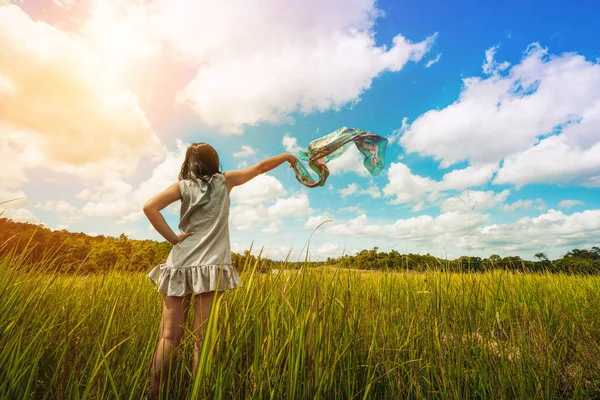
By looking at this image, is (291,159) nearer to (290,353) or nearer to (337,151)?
(337,151)

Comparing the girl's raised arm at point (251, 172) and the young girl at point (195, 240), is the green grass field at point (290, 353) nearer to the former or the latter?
the young girl at point (195, 240)

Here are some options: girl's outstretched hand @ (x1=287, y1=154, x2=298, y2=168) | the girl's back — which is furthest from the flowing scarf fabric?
the girl's back

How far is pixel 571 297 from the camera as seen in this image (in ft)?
21.1

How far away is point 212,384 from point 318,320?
66 centimetres

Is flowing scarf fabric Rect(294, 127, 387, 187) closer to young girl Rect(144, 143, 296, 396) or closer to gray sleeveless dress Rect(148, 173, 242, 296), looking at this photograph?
young girl Rect(144, 143, 296, 396)

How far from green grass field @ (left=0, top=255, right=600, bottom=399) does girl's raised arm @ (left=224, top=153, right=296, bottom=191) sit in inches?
42.8

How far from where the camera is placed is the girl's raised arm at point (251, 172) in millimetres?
3389

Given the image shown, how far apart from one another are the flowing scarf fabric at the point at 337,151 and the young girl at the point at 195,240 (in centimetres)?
87

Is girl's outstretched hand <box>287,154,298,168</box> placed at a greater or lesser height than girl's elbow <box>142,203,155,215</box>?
greater

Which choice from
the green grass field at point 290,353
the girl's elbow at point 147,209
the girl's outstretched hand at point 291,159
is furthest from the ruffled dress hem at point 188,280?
the girl's outstretched hand at point 291,159

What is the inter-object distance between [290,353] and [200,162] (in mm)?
2046

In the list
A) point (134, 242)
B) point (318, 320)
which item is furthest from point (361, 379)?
point (134, 242)

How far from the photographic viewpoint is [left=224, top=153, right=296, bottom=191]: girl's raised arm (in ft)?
11.1

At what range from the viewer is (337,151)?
4.25 metres
